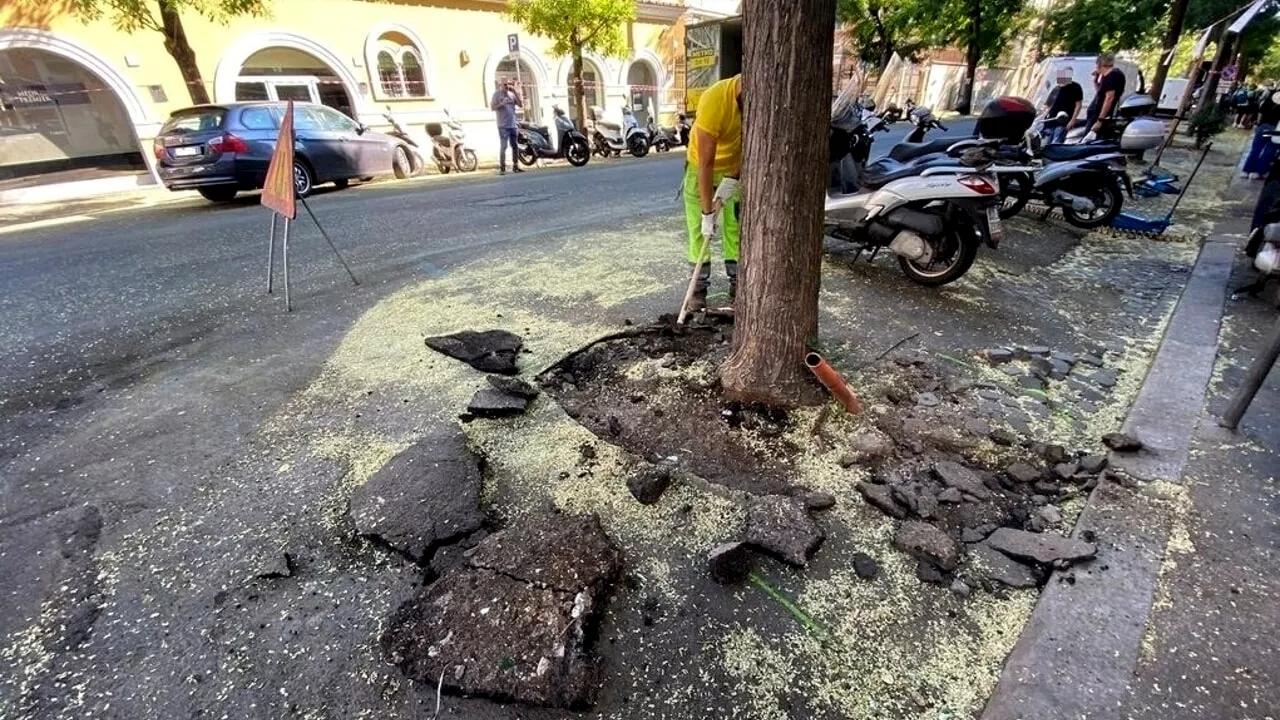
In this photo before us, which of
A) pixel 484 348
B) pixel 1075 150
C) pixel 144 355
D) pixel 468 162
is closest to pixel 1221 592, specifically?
pixel 484 348

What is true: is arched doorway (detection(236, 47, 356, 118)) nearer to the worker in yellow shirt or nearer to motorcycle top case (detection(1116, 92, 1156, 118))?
the worker in yellow shirt

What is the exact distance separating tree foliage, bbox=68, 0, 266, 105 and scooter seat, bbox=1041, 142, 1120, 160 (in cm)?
1388

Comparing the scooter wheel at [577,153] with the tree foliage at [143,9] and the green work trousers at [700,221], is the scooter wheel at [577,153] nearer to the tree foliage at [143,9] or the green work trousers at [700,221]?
the tree foliage at [143,9]

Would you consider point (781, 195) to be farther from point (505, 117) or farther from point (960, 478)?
point (505, 117)

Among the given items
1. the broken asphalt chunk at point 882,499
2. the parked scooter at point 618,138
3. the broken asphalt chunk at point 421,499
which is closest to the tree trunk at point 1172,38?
the parked scooter at point 618,138

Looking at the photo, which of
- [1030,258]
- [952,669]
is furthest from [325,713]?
[1030,258]

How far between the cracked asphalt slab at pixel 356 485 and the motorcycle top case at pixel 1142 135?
10.6ft

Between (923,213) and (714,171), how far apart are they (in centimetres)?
184

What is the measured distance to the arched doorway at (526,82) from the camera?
770 inches

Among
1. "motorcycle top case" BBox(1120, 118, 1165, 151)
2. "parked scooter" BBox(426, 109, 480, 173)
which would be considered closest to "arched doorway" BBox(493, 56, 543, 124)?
"parked scooter" BBox(426, 109, 480, 173)

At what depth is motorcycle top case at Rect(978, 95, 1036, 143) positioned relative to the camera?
5883 millimetres

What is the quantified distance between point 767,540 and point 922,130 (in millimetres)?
6567

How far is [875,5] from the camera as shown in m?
27.7

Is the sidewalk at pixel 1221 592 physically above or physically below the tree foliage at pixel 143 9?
below
